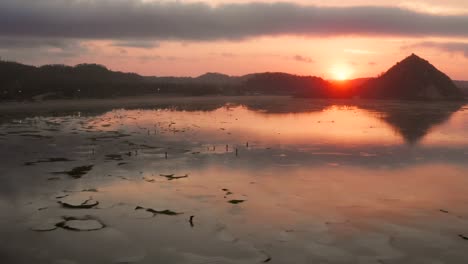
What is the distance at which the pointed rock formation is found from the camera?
121 meters

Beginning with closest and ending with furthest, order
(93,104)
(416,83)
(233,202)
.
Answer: (233,202) < (93,104) < (416,83)

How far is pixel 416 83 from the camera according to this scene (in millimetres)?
123125

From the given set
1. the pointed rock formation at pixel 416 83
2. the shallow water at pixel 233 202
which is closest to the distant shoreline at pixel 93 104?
the pointed rock formation at pixel 416 83

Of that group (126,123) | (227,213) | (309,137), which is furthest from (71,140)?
(227,213)

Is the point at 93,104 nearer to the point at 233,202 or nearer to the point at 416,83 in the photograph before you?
the point at 233,202

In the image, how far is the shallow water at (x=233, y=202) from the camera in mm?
13281

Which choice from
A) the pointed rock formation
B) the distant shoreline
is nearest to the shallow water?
the distant shoreline

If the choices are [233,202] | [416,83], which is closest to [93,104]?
[233,202]

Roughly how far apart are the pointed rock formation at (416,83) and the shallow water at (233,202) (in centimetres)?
9504

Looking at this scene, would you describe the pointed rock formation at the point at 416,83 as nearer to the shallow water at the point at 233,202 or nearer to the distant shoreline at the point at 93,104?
the distant shoreline at the point at 93,104

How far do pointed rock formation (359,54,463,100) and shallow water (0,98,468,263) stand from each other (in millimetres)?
95036

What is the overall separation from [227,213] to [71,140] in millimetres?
24429

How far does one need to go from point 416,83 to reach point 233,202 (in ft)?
390

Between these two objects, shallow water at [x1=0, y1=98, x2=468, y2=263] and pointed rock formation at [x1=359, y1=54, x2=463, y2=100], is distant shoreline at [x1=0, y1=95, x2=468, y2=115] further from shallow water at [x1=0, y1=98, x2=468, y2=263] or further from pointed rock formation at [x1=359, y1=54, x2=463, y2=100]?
shallow water at [x1=0, y1=98, x2=468, y2=263]
